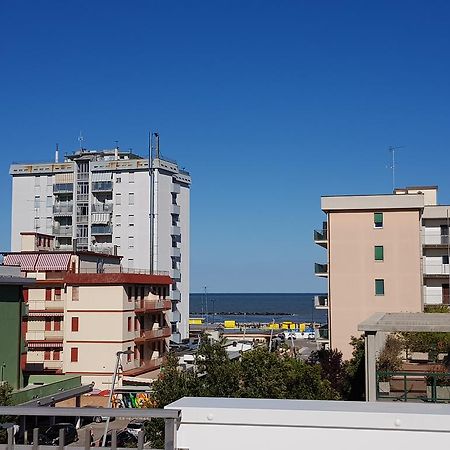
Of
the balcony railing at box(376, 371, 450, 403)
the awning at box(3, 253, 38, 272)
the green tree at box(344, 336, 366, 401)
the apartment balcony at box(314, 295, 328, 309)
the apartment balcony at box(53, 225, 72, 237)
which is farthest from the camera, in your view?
the apartment balcony at box(53, 225, 72, 237)

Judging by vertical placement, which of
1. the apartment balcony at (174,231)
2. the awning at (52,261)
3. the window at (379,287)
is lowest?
the window at (379,287)

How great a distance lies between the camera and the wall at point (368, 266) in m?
40.8

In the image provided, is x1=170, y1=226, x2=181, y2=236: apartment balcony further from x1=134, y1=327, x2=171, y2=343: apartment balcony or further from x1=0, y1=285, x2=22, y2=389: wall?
x1=0, y1=285, x2=22, y2=389: wall

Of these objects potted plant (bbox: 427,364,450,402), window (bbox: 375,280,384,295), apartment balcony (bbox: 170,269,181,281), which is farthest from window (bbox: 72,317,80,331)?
potted plant (bbox: 427,364,450,402)

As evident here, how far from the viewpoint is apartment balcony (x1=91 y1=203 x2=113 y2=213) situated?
78438mm

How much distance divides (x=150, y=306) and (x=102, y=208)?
31076 mm

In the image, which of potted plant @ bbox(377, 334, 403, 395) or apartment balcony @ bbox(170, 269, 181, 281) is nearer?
potted plant @ bbox(377, 334, 403, 395)

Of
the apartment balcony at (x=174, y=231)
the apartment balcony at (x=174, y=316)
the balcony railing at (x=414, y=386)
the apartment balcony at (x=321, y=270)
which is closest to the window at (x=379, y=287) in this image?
the apartment balcony at (x=321, y=270)

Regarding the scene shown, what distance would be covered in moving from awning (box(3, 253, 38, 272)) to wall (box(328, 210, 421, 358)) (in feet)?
65.2

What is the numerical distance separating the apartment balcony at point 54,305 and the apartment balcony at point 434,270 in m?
23.6

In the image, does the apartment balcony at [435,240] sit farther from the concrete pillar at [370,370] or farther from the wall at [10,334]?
the concrete pillar at [370,370]

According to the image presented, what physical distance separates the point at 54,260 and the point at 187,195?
39.6 m

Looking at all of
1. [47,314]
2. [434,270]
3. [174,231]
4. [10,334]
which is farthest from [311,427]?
[174,231]

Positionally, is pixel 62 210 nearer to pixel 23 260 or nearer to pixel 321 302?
pixel 23 260
